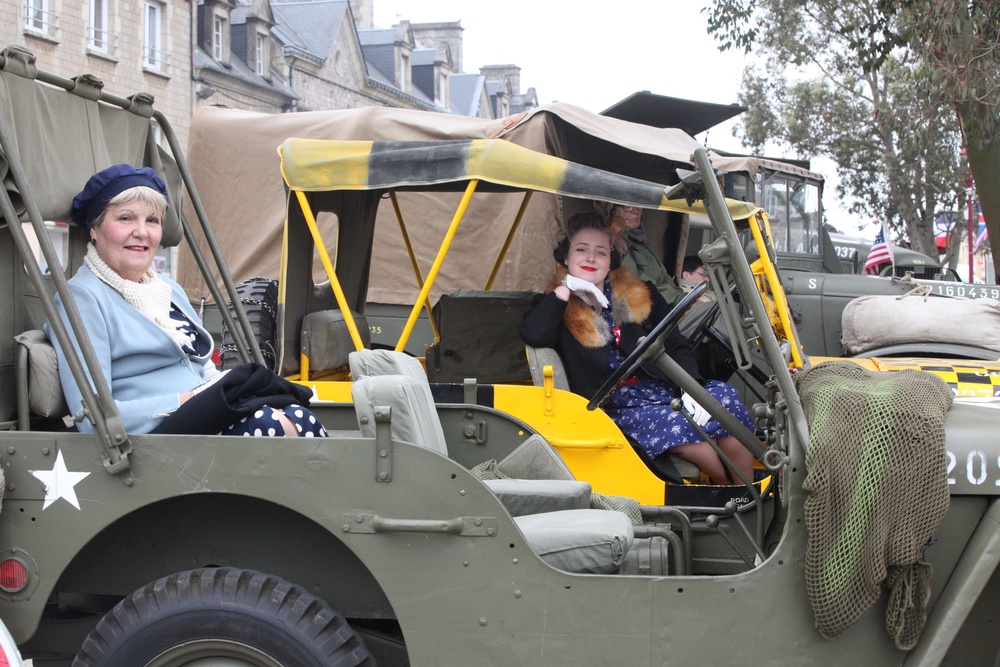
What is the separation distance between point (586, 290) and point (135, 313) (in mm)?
2498

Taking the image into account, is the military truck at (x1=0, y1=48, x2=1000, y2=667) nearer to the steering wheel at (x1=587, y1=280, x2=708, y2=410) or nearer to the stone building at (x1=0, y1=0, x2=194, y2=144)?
the steering wheel at (x1=587, y1=280, x2=708, y2=410)

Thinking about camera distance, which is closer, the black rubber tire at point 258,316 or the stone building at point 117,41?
the black rubber tire at point 258,316

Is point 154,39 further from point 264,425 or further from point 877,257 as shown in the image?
point 264,425

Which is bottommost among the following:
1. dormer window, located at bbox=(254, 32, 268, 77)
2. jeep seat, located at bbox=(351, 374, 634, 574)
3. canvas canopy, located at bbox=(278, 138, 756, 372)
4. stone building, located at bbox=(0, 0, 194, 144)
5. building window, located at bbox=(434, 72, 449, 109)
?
jeep seat, located at bbox=(351, 374, 634, 574)

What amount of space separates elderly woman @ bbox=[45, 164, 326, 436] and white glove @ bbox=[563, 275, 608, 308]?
2091mm

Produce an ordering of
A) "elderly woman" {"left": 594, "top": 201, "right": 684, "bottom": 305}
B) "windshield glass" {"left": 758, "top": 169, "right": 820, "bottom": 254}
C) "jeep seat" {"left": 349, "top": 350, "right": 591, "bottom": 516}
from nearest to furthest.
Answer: "jeep seat" {"left": 349, "top": 350, "right": 591, "bottom": 516} → "elderly woman" {"left": 594, "top": 201, "right": 684, "bottom": 305} → "windshield glass" {"left": 758, "top": 169, "right": 820, "bottom": 254}

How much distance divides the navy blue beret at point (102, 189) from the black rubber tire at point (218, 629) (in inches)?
47.6

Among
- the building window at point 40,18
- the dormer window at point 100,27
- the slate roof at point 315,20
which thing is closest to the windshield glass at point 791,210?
the building window at point 40,18

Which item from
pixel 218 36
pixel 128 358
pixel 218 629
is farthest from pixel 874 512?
pixel 218 36

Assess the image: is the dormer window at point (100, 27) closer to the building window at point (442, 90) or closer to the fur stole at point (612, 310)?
the fur stole at point (612, 310)

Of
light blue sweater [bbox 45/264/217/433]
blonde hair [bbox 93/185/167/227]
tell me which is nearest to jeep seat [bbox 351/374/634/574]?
light blue sweater [bbox 45/264/217/433]

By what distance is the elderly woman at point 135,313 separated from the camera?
3006 mm

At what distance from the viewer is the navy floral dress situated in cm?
477

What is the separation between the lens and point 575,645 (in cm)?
268
